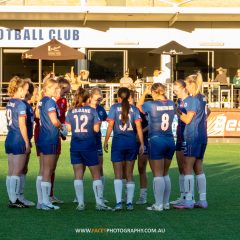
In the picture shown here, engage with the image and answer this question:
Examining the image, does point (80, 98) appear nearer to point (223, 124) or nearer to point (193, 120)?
point (193, 120)

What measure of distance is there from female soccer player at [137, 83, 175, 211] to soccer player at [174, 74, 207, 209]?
0.30 m

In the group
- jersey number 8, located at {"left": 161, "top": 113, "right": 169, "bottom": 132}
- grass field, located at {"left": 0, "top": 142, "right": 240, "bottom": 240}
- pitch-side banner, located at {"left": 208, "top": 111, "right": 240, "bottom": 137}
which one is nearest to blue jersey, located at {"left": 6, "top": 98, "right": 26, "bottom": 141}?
grass field, located at {"left": 0, "top": 142, "right": 240, "bottom": 240}

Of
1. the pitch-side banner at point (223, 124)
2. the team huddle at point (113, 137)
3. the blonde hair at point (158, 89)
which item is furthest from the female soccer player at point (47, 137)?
the pitch-side banner at point (223, 124)

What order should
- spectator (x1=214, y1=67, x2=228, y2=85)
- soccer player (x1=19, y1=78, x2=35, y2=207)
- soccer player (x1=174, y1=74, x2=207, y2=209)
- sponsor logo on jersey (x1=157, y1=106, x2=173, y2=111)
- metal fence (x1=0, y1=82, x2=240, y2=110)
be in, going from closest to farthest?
sponsor logo on jersey (x1=157, y1=106, x2=173, y2=111) → soccer player (x1=174, y1=74, x2=207, y2=209) → soccer player (x1=19, y1=78, x2=35, y2=207) → metal fence (x1=0, y1=82, x2=240, y2=110) → spectator (x1=214, y1=67, x2=228, y2=85)

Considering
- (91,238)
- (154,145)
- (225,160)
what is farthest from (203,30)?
(91,238)

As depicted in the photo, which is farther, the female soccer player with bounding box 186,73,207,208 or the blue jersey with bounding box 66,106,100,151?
the female soccer player with bounding box 186,73,207,208

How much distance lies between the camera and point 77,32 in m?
37.7

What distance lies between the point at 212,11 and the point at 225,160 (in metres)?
13.8

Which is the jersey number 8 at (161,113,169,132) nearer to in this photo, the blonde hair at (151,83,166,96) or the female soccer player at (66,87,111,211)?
the blonde hair at (151,83,166,96)

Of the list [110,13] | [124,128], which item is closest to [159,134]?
[124,128]

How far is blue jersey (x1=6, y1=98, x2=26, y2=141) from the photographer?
13094 millimetres

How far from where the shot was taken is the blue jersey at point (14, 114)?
13.1m

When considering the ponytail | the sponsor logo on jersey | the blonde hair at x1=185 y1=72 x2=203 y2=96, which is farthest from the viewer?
the blonde hair at x1=185 y1=72 x2=203 y2=96

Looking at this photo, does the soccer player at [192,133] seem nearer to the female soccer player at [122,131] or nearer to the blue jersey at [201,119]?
the blue jersey at [201,119]
